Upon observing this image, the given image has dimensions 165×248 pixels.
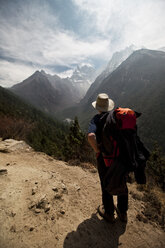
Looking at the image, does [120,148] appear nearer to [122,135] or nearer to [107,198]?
[122,135]

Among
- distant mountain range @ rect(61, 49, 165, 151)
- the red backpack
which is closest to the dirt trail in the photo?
the red backpack

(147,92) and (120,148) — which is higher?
(147,92)

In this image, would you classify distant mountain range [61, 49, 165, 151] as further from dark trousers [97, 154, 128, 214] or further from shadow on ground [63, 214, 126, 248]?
shadow on ground [63, 214, 126, 248]

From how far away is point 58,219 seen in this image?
256cm

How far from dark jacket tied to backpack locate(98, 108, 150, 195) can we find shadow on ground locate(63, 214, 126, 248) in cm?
110

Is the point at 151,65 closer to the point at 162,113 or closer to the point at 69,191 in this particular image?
the point at 162,113

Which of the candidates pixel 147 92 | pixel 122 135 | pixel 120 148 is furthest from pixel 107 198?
pixel 147 92

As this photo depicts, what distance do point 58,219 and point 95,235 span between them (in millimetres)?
820

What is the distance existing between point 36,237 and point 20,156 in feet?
13.8

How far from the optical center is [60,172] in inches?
181

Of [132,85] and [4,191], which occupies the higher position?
[132,85]

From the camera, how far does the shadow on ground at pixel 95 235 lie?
7.26ft

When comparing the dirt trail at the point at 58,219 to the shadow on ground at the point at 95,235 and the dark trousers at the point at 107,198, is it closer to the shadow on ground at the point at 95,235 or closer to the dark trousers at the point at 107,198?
the shadow on ground at the point at 95,235

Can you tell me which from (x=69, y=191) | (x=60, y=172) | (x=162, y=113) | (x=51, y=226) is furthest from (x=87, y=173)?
(x=162, y=113)
